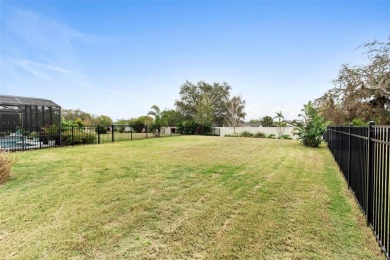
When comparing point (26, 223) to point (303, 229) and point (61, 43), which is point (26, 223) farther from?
point (61, 43)

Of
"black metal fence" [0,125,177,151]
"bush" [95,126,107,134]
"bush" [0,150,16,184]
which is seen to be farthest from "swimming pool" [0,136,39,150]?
"bush" [0,150,16,184]

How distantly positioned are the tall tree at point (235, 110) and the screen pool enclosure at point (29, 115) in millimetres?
22242

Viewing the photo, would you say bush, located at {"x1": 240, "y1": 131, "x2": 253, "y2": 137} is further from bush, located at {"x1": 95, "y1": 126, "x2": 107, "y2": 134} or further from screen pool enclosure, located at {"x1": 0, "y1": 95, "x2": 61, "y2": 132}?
screen pool enclosure, located at {"x1": 0, "y1": 95, "x2": 61, "y2": 132}

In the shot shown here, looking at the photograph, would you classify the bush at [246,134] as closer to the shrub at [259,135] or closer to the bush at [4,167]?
the shrub at [259,135]

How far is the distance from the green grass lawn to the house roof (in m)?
8.02

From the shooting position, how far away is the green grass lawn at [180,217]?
2.30 metres

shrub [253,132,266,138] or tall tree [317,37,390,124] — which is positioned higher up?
tall tree [317,37,390,124]

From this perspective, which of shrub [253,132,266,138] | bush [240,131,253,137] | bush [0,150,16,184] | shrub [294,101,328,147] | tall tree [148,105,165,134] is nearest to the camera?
bush [0,150,16,184]

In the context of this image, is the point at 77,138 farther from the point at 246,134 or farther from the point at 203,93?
the point at 203,93

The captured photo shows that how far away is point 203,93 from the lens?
3697cm

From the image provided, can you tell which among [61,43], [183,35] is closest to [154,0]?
[183,35]

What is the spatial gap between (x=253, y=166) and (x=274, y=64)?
11888mm

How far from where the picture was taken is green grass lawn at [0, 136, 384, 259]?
Answer: 2299mm

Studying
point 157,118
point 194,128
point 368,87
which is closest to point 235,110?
point 194,128
